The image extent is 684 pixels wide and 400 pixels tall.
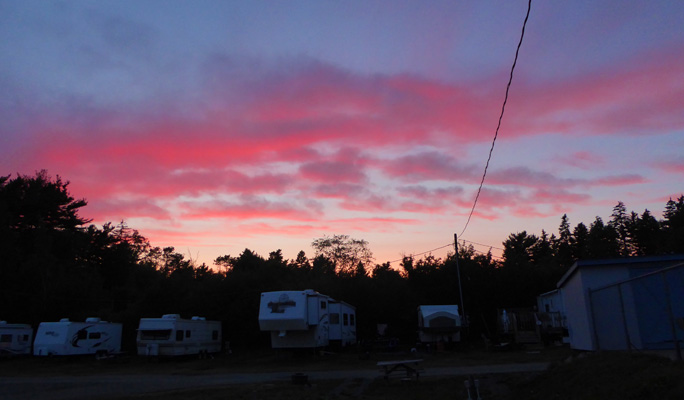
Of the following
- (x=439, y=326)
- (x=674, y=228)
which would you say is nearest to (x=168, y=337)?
(x=439, y=326)

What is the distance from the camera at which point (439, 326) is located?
27094mm

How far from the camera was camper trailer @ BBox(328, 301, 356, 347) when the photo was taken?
1041 inches

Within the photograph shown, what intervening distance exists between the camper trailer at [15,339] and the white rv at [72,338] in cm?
325

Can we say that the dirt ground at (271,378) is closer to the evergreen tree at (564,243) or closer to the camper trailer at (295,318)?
the camper trailer at (295,318)

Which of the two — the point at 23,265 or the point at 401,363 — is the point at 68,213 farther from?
the point at 401,363

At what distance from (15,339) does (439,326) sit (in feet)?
87.5

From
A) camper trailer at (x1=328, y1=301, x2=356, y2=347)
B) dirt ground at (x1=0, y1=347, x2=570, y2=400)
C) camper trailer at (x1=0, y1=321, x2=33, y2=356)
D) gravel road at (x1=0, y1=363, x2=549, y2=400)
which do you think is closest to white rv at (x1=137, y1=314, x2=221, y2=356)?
dirt ground at (x1=0, y1=347, x2=570, y2=400)

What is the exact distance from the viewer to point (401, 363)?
13.9 meters

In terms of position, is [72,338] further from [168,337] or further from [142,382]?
[142,382]

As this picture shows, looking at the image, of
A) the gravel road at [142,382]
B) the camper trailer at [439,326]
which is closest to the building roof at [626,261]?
the gravel road at [142,382]

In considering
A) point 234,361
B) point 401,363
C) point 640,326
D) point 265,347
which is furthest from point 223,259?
point 640,326

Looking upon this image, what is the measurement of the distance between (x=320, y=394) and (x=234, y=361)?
1440cm

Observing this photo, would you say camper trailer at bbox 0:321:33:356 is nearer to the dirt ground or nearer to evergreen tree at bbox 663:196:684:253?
the dirt ground

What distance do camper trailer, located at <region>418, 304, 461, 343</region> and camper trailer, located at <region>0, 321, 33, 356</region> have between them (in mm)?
25623
